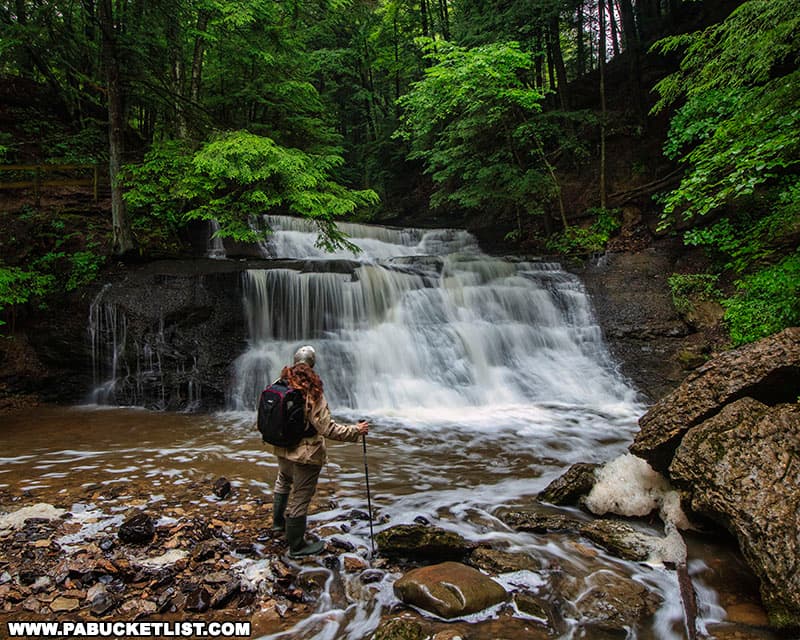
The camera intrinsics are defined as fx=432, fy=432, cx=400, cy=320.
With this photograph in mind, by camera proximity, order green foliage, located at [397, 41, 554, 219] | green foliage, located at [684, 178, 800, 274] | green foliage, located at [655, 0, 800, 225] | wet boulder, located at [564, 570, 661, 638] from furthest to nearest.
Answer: green foliage, located at [397, 41, 554, 219] < green foliage, located at [684, 178, 800, 274] < green foliage, located at [655, 0, 800, 225] < wet boulder, located at [564, 570, 661, 638]

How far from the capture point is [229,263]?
36.8 feet

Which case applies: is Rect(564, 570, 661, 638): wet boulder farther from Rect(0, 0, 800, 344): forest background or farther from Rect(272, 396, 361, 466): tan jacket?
Rect(0, 0, 800, 344): forest background

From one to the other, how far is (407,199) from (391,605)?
876 inches

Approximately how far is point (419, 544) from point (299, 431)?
52.4 inches

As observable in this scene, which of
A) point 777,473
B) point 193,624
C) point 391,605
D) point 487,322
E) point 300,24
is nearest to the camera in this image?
point 193,624

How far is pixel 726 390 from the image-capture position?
442 cm

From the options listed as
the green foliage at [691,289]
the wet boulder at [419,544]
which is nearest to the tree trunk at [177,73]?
the wet boulder at [419,544]

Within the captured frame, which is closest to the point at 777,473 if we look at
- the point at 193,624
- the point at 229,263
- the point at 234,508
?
the point at 193,624

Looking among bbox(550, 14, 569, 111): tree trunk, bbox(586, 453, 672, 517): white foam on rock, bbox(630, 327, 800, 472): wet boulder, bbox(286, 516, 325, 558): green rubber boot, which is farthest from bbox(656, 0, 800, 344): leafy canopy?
bbox(286, 516, 325, 558): green rubber boot

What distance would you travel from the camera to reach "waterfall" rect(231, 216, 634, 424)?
9227 mm

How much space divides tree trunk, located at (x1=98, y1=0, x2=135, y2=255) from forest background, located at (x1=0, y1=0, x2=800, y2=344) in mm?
48

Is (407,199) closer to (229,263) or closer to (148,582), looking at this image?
(229,263)

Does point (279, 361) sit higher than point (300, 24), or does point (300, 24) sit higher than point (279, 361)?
point (300, 24)

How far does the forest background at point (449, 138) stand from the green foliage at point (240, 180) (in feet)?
0.18
